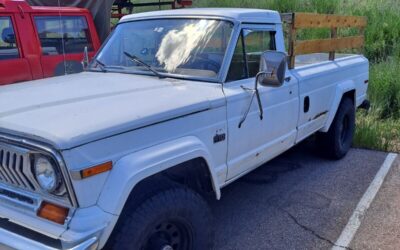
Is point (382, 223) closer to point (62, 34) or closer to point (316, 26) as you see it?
point (316, 26)

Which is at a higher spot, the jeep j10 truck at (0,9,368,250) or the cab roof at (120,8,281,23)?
the cab roof at (120,8,281,23)

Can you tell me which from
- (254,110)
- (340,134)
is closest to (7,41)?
(254,110)

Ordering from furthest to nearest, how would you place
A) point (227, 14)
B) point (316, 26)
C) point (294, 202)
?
point (316, 26), point (294, 202), point (227, 14)

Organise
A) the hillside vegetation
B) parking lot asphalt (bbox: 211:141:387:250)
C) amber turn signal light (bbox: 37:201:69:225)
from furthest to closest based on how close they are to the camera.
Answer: the hillside vegetation
parking lot asphalt (bbox: 211:141:387:250)
amber turn signal light (bbox: 37:201:69:225)

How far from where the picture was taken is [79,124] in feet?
8.05

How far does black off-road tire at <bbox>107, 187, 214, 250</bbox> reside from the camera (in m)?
2.56

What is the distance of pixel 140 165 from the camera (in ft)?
8.40

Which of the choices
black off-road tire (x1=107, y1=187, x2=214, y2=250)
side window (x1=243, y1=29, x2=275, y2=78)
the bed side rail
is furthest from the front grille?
the bed side rail

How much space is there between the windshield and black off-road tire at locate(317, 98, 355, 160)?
236 cm

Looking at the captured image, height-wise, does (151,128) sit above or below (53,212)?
above

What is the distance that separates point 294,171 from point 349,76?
134 centimetres

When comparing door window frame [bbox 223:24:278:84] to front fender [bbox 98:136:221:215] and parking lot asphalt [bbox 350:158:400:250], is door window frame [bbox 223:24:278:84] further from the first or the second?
parking lot asphalt [bbox 350:158:400:250]

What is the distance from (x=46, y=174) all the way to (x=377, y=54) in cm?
978

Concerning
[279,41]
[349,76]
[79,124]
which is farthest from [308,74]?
[79,124]
